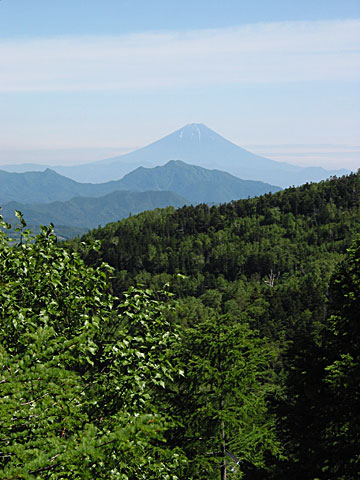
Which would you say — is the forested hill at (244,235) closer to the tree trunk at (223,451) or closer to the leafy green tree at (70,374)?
the tree trunk at (223,451)

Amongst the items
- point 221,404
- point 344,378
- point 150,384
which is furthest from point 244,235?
point 150,384

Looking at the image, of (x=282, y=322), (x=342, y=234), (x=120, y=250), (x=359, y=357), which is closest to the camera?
(x=359, y=357)

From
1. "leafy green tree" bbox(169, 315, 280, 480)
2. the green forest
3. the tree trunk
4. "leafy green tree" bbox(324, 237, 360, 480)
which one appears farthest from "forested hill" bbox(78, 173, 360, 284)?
"leafy green tree" bbox(324, 237, 360, 480)

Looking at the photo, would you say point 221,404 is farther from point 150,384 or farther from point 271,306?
point 271,306

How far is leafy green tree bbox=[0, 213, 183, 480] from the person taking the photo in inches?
221

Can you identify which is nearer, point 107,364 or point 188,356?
point 107,364

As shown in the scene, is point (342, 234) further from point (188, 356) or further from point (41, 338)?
point (41, 338)

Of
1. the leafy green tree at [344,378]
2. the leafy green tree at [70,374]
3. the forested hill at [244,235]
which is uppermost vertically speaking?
the leafy green tree at [70,374]

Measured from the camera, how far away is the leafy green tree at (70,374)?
5.62 meters

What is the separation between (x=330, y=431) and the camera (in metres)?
12.0

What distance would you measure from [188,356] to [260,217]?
15702 centimetres

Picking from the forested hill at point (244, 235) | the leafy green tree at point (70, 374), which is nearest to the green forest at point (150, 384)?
the leafy green tree at point (70, 374)

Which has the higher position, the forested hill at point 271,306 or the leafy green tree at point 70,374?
the leafy green tree at point 70,374

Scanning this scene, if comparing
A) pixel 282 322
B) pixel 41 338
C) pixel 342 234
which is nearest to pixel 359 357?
pixel 41 338
